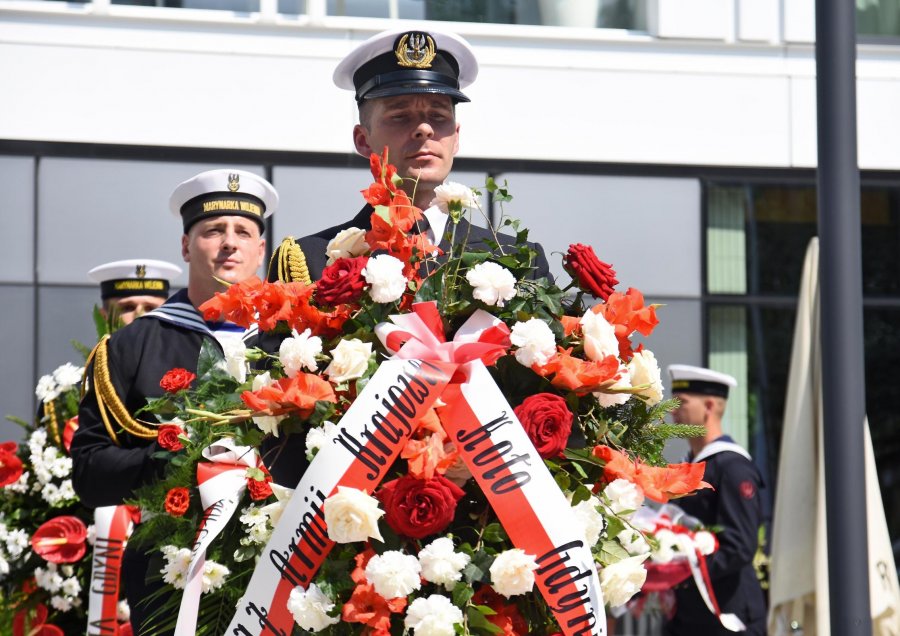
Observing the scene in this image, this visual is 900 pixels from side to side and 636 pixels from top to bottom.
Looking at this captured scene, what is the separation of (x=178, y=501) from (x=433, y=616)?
2.72ft

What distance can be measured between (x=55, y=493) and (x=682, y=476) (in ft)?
10.5

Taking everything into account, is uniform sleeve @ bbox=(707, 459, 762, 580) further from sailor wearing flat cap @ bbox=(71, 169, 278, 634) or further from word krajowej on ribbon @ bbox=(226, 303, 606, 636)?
word krajowej on ribbon @ bbox=(226, 303, 606, 636)

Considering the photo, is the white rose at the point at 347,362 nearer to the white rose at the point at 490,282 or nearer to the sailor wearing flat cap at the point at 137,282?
the white rose at the point at 490,282

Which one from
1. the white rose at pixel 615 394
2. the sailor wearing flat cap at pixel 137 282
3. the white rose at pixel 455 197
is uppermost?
the sailor wearing flat cap at pixel 137 282

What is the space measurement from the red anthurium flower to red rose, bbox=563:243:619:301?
289 centimetres

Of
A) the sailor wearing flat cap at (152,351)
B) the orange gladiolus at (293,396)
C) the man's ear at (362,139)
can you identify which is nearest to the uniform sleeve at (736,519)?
the sailor wearing flat cap at (152,351)

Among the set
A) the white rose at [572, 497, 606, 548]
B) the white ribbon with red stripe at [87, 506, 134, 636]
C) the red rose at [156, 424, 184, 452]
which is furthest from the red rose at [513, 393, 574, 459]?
the white ribbon with red stripe at [87, 506, 134, 636]

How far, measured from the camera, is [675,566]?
6.46 m

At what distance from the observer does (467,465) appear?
2504 millimetres

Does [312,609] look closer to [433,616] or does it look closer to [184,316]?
[433,616]

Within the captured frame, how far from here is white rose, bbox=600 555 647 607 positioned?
2.55 metres

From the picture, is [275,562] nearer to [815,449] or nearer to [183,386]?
[183,386]

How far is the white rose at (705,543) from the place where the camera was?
6368mm

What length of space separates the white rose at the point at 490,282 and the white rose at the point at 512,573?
1.59 feet
